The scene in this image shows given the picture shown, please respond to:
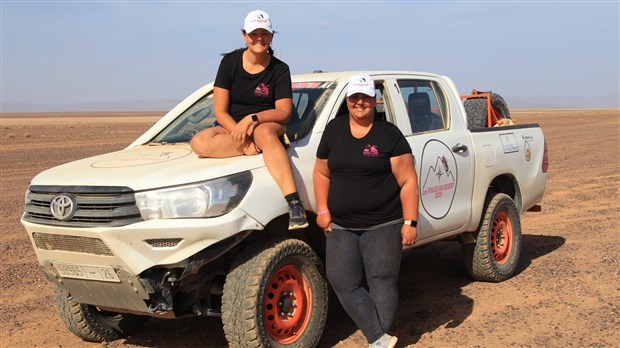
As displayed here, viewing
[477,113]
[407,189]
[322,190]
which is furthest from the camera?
[477,113]

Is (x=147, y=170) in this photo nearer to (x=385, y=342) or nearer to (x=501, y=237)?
(x=385, y=342)

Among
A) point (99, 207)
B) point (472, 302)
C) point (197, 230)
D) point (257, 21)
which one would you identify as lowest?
point (472, 302)

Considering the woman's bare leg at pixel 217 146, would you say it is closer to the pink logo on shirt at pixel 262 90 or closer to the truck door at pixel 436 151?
the pink logo on shirt at pixel 262 90

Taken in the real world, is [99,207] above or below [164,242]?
above

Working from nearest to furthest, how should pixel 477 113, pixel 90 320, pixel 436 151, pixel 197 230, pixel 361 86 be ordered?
pixel 197 230 < pixel 361 86 < pixel 90 320 < pixel 436 151 < pixel 477 113

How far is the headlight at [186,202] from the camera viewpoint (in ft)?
13.7

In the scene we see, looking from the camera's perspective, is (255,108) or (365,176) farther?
(255,108)

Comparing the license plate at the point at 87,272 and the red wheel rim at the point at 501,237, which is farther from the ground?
the license plate at the point at 87,272

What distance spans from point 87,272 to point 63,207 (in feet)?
1.41

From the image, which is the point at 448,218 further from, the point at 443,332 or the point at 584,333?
the point at 584,333

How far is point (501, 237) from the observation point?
6.96 metres

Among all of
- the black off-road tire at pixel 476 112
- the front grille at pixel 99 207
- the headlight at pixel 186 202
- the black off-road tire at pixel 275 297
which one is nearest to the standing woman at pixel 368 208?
the black off-road tire at pixel 275 297

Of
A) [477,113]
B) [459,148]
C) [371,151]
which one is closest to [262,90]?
[371,151]

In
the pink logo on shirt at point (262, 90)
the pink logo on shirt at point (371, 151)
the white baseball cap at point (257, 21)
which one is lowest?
the pink logo on shirt at point (371, 151)
